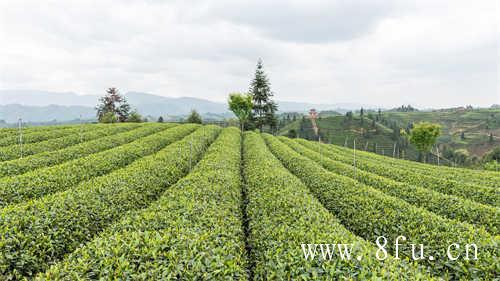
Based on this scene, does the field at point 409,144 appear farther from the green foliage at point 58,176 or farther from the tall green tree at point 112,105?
the green foliage at point 58,176

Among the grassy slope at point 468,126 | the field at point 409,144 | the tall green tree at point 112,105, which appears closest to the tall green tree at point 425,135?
the field at point 409,144

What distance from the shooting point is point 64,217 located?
21.9 feet

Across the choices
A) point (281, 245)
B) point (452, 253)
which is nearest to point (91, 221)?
point (281, 245)

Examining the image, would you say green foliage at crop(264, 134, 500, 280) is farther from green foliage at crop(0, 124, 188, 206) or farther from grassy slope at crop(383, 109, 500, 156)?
grassy slope at crop(383, 109, 500, 156)

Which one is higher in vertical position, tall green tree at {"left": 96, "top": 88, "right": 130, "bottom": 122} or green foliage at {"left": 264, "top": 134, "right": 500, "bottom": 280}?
tall green tree at {"left": 96, "top": 88, "right": 130, "bottom": 122}

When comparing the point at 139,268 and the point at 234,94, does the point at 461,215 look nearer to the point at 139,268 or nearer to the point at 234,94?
the point at 139,268

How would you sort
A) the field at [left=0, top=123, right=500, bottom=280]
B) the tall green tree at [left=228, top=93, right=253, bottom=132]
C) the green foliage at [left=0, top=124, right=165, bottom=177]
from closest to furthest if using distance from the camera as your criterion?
the field at [left=0, top=123, right=500, bottom=280]
the green foliage at [left=0, top=124, right=165, bottom=177]
the tall green tree at [left=228, top=93, right=253, bottom=132]

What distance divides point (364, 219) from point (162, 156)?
1116 centimetres

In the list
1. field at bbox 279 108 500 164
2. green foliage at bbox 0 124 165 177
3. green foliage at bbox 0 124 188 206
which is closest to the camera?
green foliage at bbox 0 124 188 206

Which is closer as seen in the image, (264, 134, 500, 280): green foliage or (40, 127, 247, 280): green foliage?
(40, 127, 247, 280): green foliage

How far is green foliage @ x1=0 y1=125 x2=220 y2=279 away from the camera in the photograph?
533cm

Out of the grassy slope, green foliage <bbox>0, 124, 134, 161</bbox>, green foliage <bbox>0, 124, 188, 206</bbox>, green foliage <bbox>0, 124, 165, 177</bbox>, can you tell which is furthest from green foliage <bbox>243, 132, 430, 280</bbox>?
the grassy slope

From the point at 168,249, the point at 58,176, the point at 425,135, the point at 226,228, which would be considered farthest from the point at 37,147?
the point at 425,135

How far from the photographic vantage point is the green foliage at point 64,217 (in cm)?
533
